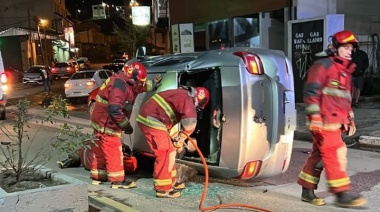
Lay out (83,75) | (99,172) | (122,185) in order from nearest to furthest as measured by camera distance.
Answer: (122,185)
(99,172)
(83,75)

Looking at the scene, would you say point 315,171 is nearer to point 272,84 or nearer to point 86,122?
point 272,84

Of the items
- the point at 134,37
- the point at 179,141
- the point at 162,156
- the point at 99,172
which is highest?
the point at 134,37

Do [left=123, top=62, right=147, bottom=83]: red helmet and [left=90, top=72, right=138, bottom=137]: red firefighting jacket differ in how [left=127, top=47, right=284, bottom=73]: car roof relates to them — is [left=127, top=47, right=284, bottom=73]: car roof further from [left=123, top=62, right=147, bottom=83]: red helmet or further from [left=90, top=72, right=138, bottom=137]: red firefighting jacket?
[left=90, top=72, right=138, bottom=137]: red firefighting jacket

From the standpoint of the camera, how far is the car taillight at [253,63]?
197 inches

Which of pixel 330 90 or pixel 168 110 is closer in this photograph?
pixel 330 90

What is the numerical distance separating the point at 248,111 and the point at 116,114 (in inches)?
62.1

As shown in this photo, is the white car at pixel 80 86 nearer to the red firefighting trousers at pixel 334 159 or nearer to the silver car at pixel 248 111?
the silver car at pixel 248 111

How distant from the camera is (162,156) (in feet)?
17.4

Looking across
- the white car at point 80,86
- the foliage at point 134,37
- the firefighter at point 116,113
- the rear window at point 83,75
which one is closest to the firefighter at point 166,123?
the firefighter at point 116,113

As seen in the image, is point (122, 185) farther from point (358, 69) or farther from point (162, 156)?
point (358, 69)

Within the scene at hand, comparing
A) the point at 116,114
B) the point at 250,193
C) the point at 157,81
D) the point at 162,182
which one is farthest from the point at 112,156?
the point at 250,193

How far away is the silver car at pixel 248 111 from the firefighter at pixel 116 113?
25.6 inches

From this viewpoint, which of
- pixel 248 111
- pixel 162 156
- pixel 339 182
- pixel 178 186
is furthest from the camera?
pixel 178 186

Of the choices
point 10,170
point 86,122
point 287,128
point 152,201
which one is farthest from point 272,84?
Answer: point 86,122
